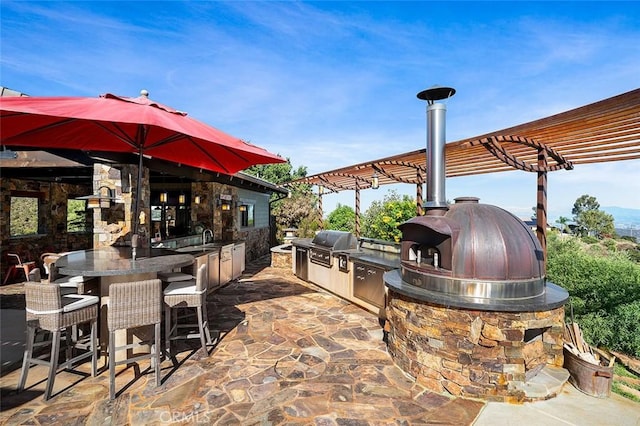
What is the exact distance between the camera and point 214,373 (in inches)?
137

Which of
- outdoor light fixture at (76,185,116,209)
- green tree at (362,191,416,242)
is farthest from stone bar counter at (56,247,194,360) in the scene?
green tree at (362,191,416,242)

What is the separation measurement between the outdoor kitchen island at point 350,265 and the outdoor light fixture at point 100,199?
4304 millimetres

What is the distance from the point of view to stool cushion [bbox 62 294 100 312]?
3.08 m

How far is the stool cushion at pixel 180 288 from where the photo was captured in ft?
12.4

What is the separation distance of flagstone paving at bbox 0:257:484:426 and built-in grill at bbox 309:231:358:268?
233 cm

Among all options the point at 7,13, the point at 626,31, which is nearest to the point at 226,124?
the point at 7,13

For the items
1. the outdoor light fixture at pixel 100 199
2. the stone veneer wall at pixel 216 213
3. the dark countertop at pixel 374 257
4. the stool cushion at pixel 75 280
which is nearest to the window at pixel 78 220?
the stone veneer wall at pixel 216 213

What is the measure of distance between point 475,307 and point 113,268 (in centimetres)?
380

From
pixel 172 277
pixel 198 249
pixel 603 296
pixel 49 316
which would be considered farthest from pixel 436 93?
pixel 198 249

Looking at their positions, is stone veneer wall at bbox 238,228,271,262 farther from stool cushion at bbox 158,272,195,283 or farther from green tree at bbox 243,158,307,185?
green tree at bbox 243,158,307,185

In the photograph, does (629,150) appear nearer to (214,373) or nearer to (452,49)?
(452,49)

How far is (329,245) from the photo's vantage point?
7082mm

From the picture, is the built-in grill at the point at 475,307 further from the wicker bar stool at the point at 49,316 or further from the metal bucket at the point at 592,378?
the wicker bar stool at the point at 49,316

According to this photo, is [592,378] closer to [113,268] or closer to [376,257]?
[376,257]
